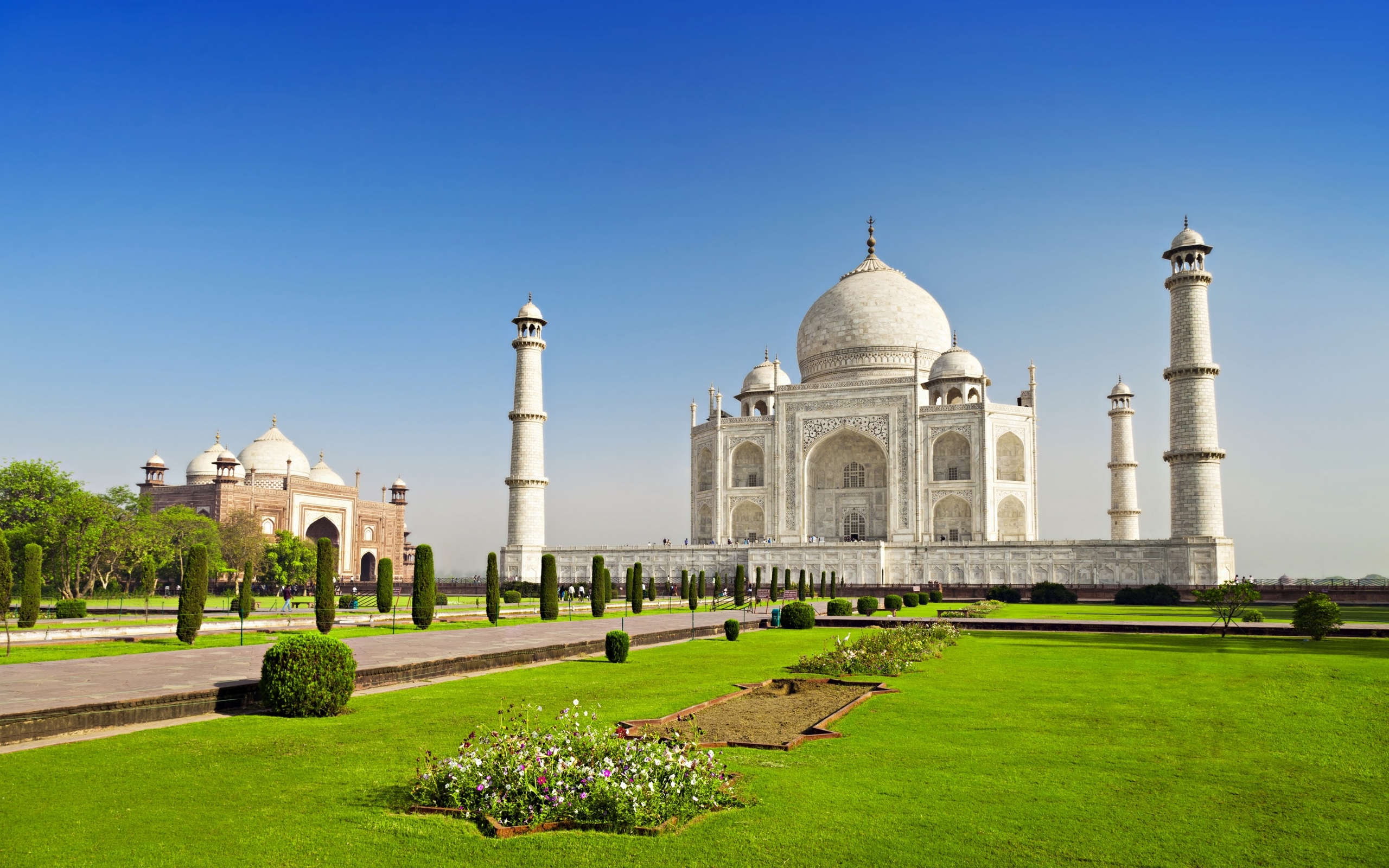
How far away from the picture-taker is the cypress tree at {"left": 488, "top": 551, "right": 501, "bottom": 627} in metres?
20.7

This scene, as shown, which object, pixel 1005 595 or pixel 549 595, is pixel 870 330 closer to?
pixel 1005 595

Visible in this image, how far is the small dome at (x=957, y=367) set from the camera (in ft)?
144

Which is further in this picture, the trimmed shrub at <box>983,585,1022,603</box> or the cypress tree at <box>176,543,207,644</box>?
the trimmed shrub at <box>983,585,1022,603</box>

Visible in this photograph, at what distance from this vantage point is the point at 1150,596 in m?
30.5

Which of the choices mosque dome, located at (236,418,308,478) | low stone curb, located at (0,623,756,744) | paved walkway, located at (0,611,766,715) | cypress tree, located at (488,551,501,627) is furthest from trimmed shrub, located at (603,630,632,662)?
mosque dome, located at (236,418,308,478)

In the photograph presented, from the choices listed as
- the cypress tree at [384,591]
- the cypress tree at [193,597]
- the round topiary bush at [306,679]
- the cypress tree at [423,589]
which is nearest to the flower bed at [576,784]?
the round topiary bush at [306,679]

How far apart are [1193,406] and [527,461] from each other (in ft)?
82.4

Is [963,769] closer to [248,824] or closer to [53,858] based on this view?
[248,824]

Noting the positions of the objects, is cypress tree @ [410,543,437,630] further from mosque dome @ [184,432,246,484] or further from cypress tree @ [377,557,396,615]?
mosque dome @ [184,432,246,484]

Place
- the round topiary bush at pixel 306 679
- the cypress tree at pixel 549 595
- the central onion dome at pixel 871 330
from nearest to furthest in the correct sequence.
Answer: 1. the round topiary bush at pixel 306 679
2. the cypress tree at pixel 549 595
3. the central onion dome at pixel 871 330

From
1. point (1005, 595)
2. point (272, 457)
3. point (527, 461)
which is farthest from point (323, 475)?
point (1005, 595)

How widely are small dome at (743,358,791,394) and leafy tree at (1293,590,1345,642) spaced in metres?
32.5

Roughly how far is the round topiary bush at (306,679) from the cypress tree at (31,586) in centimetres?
1292

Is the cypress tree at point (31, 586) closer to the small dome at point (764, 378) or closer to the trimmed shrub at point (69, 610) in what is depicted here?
the trimmed shrub at point (69, 610)
